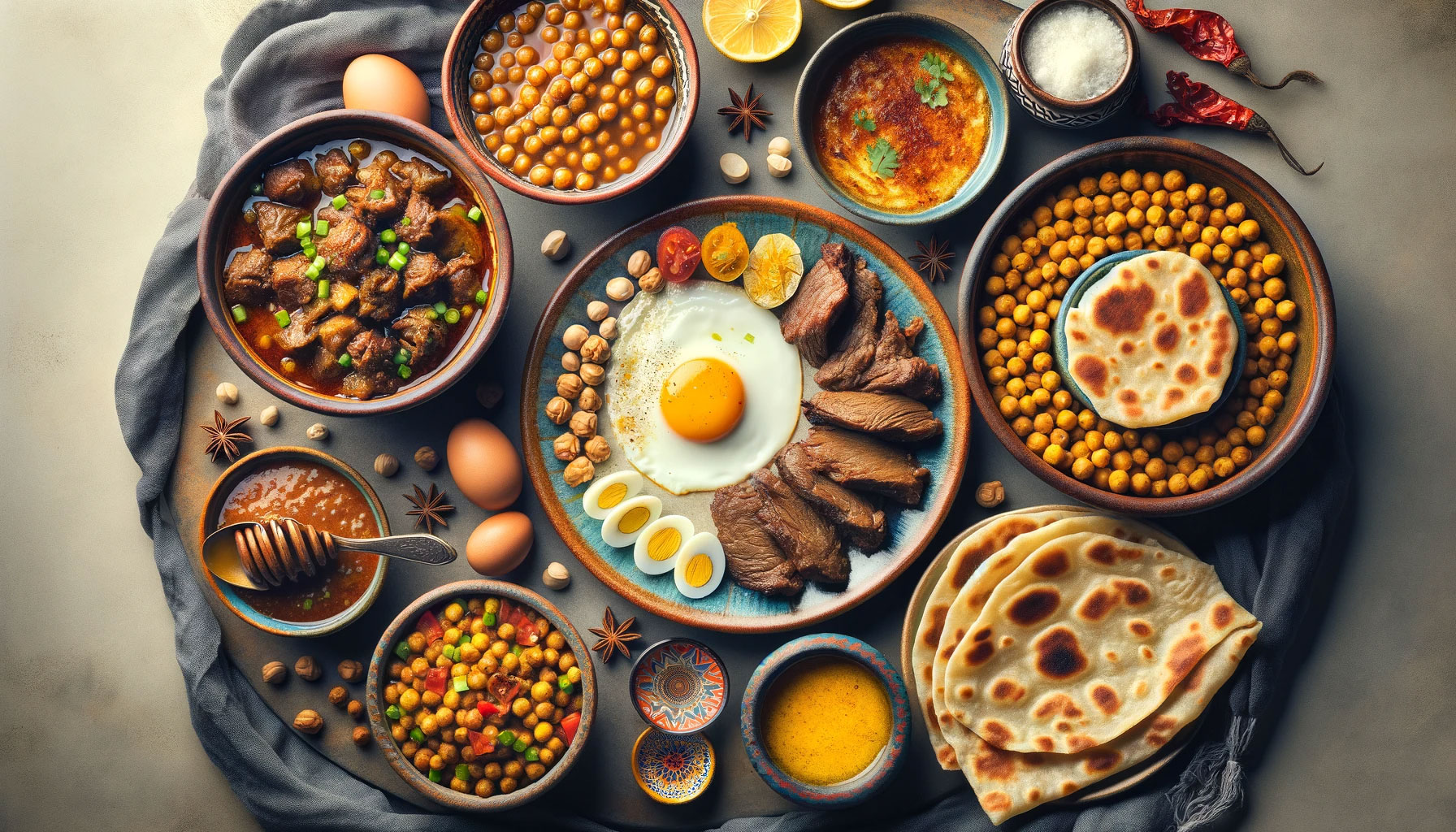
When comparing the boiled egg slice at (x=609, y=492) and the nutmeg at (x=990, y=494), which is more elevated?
the nutmeg at (x=990, y=494)

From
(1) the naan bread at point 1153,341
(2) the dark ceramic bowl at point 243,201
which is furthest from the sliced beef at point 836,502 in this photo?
(2) the dark ceramic bowl at point 243,201

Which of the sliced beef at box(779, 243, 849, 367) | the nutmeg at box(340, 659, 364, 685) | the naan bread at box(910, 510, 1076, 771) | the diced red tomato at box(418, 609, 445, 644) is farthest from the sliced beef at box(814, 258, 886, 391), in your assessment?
the nutmeg at box(340, 659, 364, 685)


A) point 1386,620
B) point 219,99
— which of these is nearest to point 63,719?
point 219,99

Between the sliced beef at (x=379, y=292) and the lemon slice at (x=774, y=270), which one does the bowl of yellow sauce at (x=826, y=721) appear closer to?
the lemon slice at (x=774, y=270)

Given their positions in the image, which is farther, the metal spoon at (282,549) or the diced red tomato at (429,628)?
the diced red tomato at (429,628)

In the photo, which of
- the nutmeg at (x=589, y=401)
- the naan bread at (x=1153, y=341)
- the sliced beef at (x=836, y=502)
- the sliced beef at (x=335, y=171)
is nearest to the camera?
the naan bread at (x=1153, y=341)
